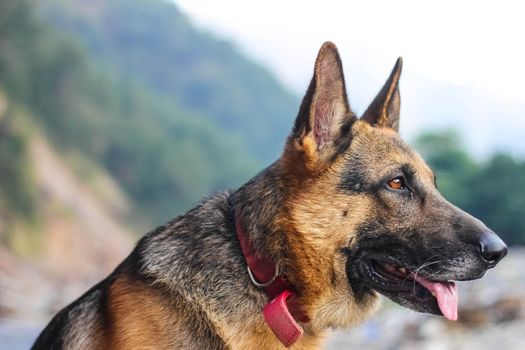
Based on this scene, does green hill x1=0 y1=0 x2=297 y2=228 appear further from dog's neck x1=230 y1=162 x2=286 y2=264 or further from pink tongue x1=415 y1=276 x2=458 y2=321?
pink tongue x1=415 y1=276 x2=458 y2=321

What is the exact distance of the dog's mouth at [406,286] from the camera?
13.6 feet

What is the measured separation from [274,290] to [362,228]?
1.92 ft

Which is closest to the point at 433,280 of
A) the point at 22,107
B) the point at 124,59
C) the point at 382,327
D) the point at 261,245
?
the point at 261,245

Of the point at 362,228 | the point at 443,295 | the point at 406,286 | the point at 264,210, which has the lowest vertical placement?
the point at 443,295

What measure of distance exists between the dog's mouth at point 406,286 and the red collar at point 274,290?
1.39 feet

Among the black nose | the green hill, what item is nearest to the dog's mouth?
the black nose

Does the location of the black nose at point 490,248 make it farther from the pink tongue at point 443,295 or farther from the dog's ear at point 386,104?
the dog's ear at point 386,104

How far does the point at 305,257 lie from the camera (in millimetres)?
4137

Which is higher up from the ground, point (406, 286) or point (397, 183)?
point (397, 183)

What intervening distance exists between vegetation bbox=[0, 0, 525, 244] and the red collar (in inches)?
32.8

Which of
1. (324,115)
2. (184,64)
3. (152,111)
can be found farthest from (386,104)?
(184,64)

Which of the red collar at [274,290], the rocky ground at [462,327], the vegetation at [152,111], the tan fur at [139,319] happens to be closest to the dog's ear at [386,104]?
the vegetation at [152,111]

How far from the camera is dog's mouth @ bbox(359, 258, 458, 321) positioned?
13.6 ft

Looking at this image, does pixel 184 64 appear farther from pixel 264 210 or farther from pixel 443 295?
pixel 443 295
